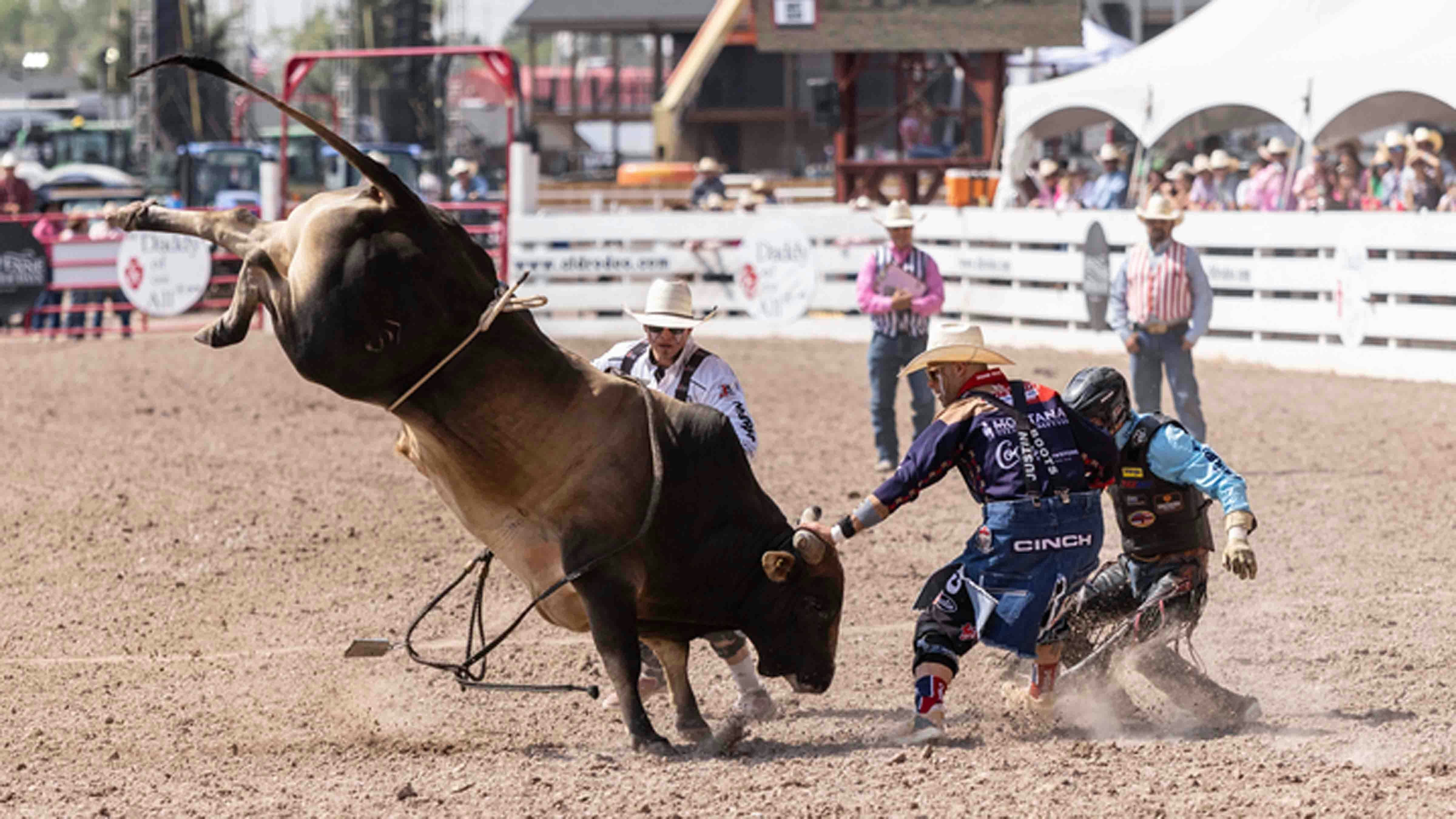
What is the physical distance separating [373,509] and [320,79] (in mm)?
57610

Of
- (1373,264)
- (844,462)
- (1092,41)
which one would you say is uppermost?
(1092,41)

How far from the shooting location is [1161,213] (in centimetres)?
1100

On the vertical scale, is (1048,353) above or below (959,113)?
below

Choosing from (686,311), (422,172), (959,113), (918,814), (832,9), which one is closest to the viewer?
(918,814)

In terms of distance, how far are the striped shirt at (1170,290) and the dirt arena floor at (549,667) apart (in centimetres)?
112

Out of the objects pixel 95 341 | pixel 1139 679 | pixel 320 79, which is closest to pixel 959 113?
pixel 95 341

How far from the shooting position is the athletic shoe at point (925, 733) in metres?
5.78

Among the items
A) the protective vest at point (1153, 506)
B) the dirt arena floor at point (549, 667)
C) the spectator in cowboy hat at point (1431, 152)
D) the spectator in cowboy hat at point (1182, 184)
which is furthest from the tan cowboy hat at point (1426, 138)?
the protective vest at point (1153, 506)

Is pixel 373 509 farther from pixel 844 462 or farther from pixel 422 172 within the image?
pixel 422 172

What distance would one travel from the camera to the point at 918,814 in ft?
16.2

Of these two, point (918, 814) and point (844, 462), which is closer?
point (918, 814)

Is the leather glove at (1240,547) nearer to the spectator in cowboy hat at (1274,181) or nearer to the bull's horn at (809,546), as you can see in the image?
the bull's horn at (809,546)

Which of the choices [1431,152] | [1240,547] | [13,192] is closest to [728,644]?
[1240,547]

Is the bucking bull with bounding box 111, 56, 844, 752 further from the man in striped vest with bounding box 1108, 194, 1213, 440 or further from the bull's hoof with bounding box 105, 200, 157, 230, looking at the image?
the man in striped vest with bounding box 1108, 194, 1213, 440
